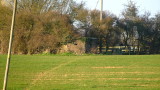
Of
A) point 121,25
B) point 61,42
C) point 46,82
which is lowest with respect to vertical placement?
point 46,82

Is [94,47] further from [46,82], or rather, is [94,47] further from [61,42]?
[46,82]

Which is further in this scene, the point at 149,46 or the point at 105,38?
the point at 149,46

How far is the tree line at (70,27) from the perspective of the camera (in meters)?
36.4

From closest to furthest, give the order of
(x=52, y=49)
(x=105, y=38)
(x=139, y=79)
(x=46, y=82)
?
(x=46, y=82) → (x=139, y=79) → (x=52, y=49) → (x=105, y=38)

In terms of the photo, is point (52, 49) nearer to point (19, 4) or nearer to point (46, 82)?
point (19, 4)

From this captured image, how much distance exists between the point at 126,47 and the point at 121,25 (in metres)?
3.56

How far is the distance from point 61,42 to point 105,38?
8723mm

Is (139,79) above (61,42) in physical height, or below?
below

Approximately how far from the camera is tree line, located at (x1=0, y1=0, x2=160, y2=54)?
36.4 metres

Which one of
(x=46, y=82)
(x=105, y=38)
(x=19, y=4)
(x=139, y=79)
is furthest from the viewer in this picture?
(x=105, y=38)

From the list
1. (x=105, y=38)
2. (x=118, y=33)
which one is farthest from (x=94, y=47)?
(x=118, y=33)

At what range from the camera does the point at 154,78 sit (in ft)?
49.3

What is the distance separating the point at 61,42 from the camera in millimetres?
37500

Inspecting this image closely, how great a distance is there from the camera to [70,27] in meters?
Result: 38.6
